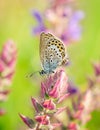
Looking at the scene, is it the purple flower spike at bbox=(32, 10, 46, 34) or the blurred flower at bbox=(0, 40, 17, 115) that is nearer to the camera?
the blurred flower at bbox=(0, 40, 17, 115)

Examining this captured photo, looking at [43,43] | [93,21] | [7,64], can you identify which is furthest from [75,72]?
[43,43]

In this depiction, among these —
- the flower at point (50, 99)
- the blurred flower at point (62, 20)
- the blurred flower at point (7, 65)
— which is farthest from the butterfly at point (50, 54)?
the blurred flower at point (62, 20)

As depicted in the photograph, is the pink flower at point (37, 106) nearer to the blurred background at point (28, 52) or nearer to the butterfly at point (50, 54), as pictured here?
the butterfly at point (50, 54)

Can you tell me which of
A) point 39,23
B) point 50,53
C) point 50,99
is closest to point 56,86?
point 50,99

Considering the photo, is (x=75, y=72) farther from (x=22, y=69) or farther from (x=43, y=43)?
(x=43, y=43)

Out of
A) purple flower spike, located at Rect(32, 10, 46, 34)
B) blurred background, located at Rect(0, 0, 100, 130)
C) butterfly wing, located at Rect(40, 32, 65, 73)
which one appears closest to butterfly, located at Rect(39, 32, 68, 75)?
butterfly wing, located at Rect(40, 32, 65, 73)

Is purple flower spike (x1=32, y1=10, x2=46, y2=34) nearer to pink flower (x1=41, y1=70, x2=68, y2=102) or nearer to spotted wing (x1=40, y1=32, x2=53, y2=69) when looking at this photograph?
spotted wing (x1=40, y1=32, x2=53, y2=69)

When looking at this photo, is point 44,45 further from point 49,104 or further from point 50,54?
point 49,104
